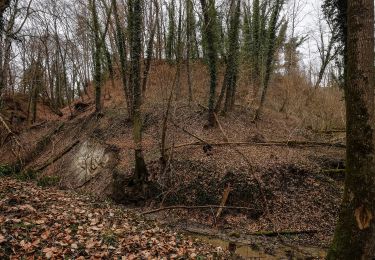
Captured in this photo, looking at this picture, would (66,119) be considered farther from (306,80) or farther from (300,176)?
(306,80)

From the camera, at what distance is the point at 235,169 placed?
1188 centimetres

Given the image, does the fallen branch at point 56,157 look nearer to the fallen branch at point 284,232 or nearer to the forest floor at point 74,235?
the forest floor at point 74,235

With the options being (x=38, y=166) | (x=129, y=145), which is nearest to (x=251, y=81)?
(x=129, y=145)

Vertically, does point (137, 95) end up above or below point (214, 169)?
above

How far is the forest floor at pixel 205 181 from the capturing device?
8.29m

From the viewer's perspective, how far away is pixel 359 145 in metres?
4.99

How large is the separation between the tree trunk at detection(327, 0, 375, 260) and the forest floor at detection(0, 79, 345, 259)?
2.94 m

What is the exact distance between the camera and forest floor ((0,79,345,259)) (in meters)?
8.29

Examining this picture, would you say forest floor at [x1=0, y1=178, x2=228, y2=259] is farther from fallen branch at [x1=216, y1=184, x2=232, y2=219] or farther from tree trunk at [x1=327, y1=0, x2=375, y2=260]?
fallen branch at [x1=216, y1=184, x2=232, y2=219]

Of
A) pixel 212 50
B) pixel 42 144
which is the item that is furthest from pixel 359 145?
pixel 42 144

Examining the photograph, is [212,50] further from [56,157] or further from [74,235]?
[74,235]

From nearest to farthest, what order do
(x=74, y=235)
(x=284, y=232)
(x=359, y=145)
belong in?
1. (x=359, y=145)
2. (x=74, y=235)
3. (x=284, y=232)

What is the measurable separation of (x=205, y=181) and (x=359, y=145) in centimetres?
722

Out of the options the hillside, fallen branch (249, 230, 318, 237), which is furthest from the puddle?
fallen branch (249, 230, 318, 237)
